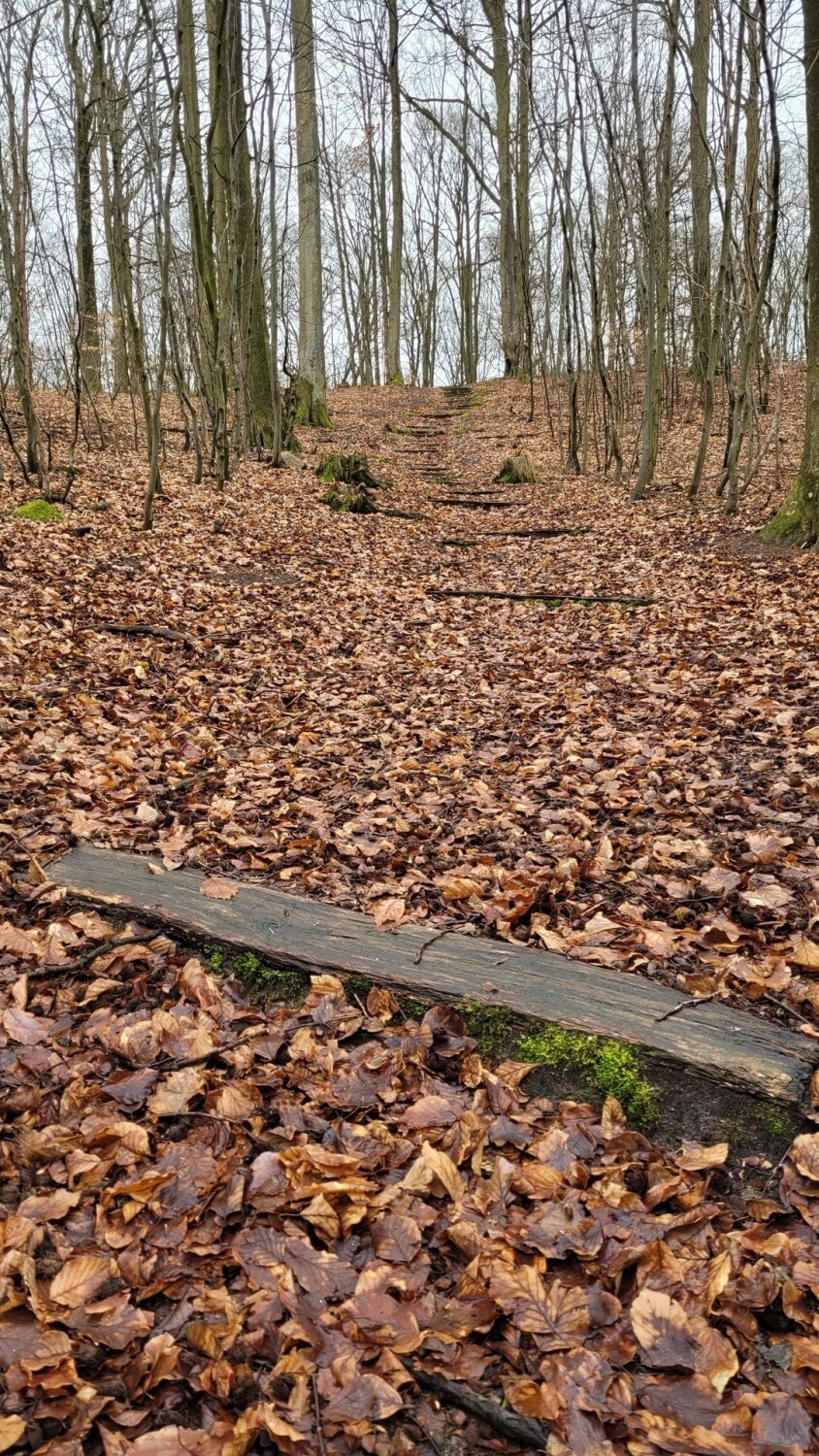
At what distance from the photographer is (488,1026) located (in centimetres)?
272

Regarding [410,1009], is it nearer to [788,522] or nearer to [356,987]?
[356,987]

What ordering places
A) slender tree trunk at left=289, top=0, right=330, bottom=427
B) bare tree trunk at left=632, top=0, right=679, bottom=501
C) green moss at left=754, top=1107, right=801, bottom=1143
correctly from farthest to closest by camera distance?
slender tree trunk at left=289, top=0, right=330, bottom=427, bare tree trunk at left=632, top=0, right=679, bottom=501, green moss at left=754, top=1107, right=801, bottom=1143

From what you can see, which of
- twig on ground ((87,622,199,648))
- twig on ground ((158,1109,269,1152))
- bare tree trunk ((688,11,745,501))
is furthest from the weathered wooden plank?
bare tree trunk ((688,11,745,501))

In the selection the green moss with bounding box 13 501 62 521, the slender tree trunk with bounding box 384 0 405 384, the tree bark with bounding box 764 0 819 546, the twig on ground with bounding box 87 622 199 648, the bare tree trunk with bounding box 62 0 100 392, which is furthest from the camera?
the slender tree trunk with bounding box 384 0 405 384

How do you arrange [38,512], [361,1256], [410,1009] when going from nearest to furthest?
[361,1256] < [410,1009] < [38,512]

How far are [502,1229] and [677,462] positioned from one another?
15015mm

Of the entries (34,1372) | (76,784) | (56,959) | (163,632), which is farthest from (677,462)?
(34,1372)

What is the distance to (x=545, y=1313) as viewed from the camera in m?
1.90

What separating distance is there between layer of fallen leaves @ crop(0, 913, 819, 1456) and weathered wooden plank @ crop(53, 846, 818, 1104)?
Answer: 0.19m

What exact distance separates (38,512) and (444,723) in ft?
19.7

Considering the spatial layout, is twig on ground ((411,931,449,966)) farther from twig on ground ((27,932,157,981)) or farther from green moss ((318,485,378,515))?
green moss ((318,485,378,515))

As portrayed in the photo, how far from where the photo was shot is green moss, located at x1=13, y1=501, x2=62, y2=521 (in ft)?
29.4

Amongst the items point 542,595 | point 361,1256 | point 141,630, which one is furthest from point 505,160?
point 361,1256

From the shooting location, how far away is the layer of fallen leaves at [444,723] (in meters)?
3.46
